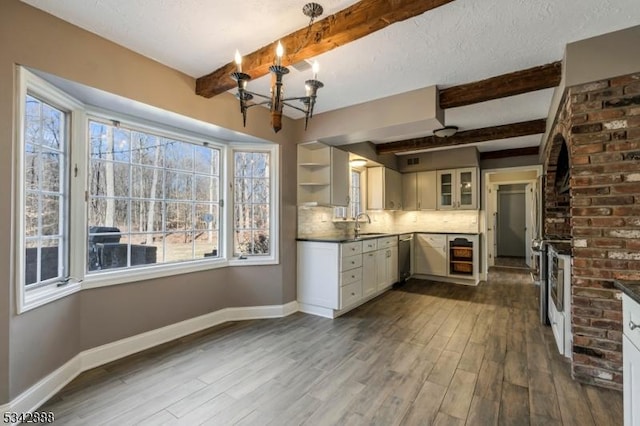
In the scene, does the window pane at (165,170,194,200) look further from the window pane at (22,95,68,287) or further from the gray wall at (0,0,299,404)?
the window pane at (22,95,68,287)

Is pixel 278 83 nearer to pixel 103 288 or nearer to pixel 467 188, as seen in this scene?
pixel 103 288

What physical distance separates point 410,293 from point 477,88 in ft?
10.4

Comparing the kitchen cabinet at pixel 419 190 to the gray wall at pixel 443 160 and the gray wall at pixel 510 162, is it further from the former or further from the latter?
the gray wall at pixel 510 162

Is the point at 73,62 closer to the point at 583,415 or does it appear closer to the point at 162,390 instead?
the point at 162,390

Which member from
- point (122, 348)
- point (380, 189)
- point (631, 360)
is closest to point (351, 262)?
point (380, 189)

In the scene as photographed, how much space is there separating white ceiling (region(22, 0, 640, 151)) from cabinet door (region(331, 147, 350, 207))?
1318 millimetres

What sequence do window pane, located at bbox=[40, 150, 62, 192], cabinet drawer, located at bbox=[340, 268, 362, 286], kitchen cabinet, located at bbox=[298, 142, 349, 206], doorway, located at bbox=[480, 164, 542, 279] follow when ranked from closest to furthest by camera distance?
window pane, located at bbox=[40, 150, 62, 192], cabinet drawer, located at bbox=[340, 268, 362, 286], kitchen cabinet, located at bbox=[298, 142, 349, 206], doorway, located at bbox=[480, 164, 542, 279]

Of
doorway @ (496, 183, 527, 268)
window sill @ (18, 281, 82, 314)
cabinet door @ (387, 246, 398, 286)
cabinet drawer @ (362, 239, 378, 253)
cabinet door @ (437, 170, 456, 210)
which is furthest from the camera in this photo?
doorway @ (496, 183, 527, 268)

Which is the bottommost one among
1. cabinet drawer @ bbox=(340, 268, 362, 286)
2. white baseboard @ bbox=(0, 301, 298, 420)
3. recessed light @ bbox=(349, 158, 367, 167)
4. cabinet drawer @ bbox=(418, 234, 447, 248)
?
white baseboard @ bbox=(0, 301, 298, 420)

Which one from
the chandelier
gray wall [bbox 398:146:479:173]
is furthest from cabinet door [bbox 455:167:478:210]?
the chandelier

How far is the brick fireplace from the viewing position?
2.10 m

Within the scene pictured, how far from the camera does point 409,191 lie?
20.5 ft

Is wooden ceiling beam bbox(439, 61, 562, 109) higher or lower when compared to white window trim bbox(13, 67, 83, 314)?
higher

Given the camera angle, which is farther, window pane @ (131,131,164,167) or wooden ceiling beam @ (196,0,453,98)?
window pane @ (131,131,164,167)
